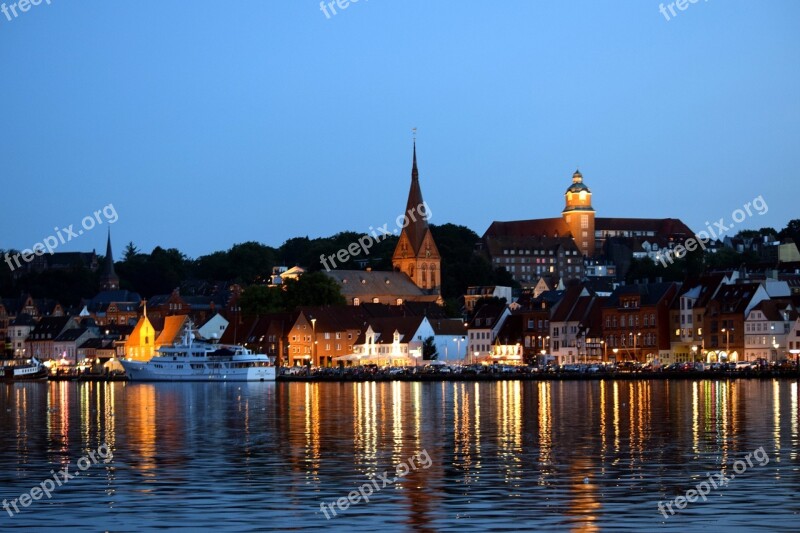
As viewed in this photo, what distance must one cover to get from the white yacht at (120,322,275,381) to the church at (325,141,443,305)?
58090 mm

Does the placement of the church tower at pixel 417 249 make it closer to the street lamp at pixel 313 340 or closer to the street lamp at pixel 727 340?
the street lamp at pixel 313 340

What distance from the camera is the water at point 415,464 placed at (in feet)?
94.5

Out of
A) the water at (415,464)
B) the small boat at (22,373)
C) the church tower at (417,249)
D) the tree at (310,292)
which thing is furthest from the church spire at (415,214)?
the water at (415,464)

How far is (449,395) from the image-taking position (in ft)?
271

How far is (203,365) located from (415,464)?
84.8 m

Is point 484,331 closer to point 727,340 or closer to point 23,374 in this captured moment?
point 727,340

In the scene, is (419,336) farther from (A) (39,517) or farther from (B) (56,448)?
(A) (39,517)

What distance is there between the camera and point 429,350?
5236 inches

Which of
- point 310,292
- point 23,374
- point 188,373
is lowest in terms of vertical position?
point 23,374

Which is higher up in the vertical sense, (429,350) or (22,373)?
(429,350)

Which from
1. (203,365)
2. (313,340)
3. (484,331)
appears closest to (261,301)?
(313,340)

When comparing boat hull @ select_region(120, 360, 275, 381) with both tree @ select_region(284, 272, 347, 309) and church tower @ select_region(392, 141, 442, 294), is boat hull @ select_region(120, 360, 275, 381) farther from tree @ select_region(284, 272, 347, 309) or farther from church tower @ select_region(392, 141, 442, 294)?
church tower @ select_region(392, 141, 442, 294)

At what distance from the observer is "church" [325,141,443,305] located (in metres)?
183

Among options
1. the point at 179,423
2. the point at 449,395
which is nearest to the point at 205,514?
the point at 179,423
